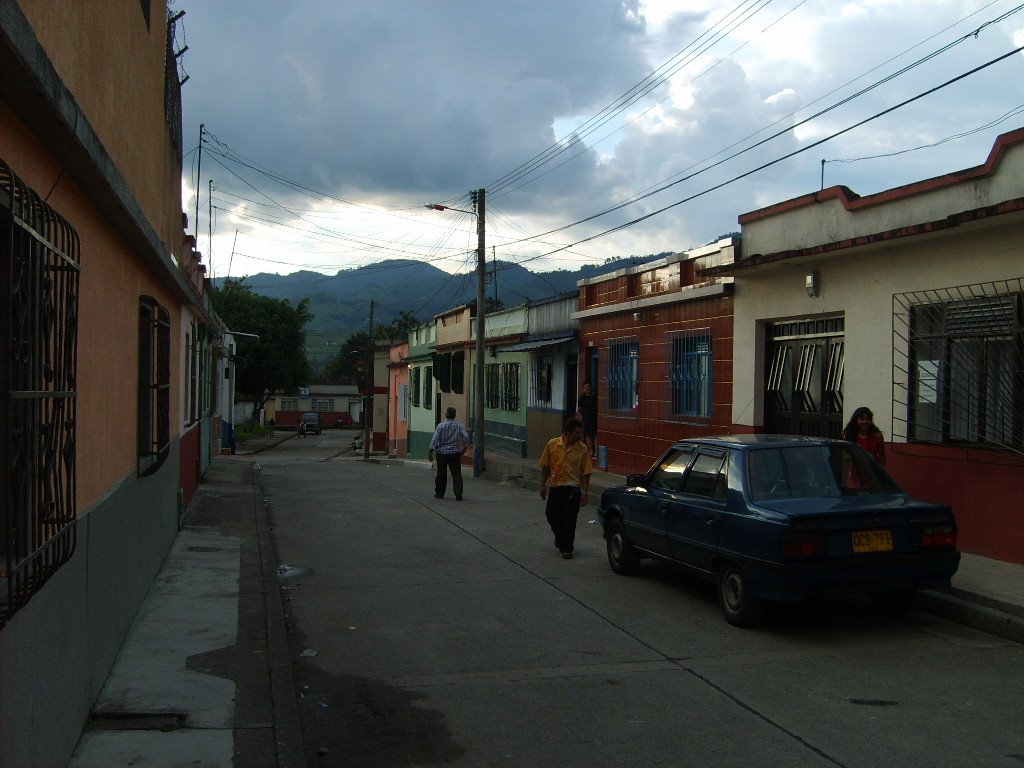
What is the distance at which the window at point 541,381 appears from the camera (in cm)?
2409

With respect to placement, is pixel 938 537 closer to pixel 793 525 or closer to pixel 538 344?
pixel 793 525

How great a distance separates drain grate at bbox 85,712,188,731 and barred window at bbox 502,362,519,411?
21140mm

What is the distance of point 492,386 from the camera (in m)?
29.3

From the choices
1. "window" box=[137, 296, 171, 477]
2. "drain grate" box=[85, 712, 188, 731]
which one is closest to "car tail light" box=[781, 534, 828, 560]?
"drain grate" box=[85, 712, 188, 731]

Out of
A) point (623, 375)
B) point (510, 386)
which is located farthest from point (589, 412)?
point (510, 386)

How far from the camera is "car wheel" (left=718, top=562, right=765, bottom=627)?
25.0 ft

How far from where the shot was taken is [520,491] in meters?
20.3

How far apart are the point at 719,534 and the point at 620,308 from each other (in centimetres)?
1175

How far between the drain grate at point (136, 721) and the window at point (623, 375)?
1418 centimetres

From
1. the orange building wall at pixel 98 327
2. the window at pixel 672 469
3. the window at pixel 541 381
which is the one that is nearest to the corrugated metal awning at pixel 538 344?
the window at pixel 541 381

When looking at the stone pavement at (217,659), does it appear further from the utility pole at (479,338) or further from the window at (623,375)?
the utility pole at (479,338)

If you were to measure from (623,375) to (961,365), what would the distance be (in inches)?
373

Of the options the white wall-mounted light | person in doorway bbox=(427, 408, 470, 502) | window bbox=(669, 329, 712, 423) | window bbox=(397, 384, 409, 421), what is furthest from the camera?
window bbox=(397, 384, 409, 421)

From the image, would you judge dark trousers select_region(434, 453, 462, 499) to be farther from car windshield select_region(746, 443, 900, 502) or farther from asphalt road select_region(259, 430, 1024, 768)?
car windshield select_region(746, 443, 900, 502)
